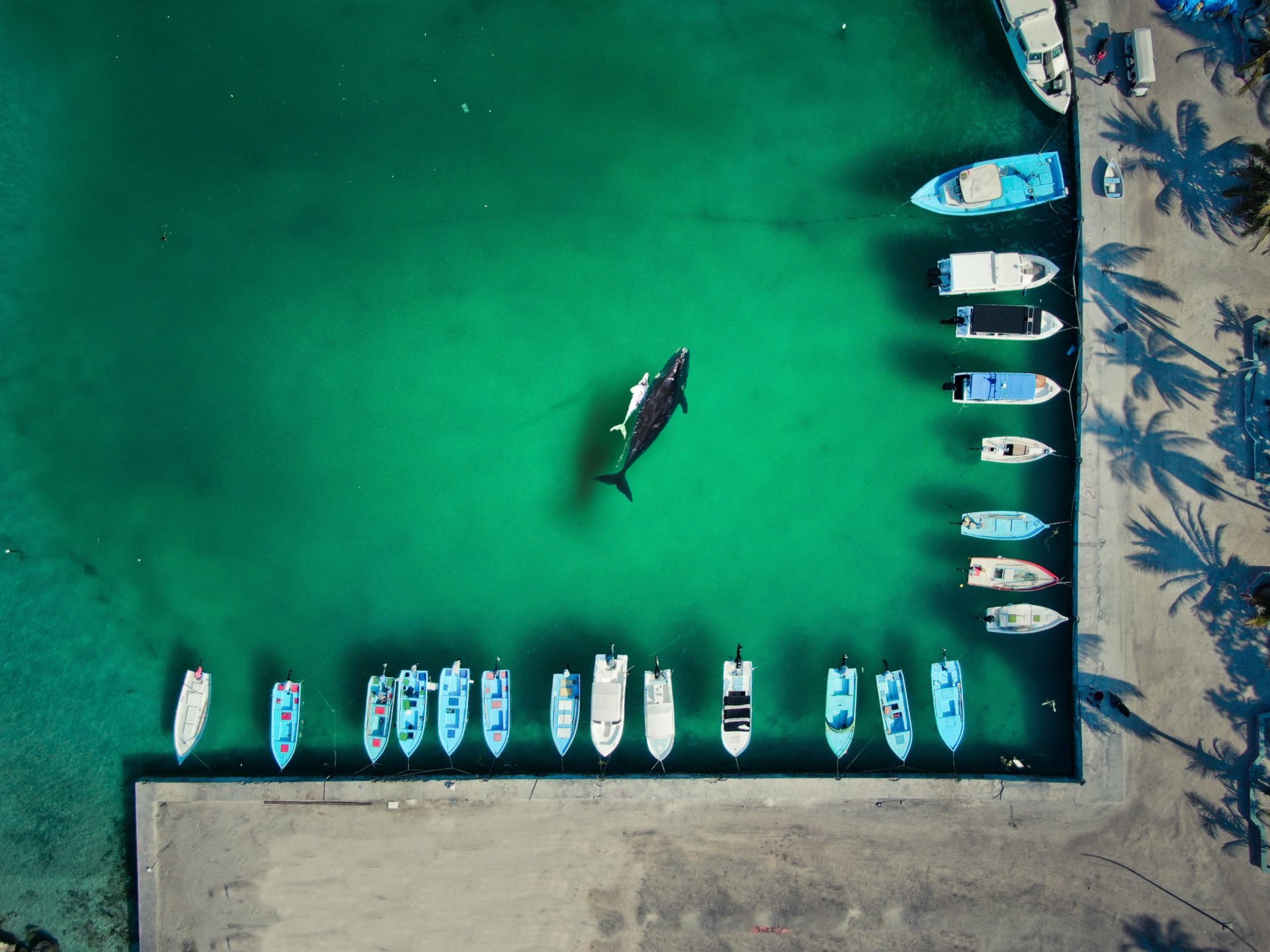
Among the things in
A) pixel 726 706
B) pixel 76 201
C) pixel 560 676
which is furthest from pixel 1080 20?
pixel 76 201

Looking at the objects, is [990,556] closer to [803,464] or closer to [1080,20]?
[803,464]

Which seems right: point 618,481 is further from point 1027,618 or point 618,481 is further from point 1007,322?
point 1027,618

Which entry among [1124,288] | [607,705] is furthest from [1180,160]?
[607,705]

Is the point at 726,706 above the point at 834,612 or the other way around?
the other way around

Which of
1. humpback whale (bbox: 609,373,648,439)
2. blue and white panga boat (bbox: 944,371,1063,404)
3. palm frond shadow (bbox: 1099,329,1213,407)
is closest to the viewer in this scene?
blue and white panga boat (bbox: 944,371,1063,404)

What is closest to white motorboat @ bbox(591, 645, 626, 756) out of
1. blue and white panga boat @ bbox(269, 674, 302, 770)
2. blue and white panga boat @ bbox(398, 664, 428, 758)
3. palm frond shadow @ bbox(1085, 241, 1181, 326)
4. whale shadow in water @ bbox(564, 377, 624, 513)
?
whale shadow in water @ bbox(564, 377, 624, 513)

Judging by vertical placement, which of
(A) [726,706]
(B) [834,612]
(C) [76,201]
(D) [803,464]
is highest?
(C) [76,201]

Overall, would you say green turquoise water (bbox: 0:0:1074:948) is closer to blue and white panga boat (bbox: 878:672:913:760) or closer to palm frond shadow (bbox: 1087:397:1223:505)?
blue and white panga boat (bbox: 878:672:913:760)
